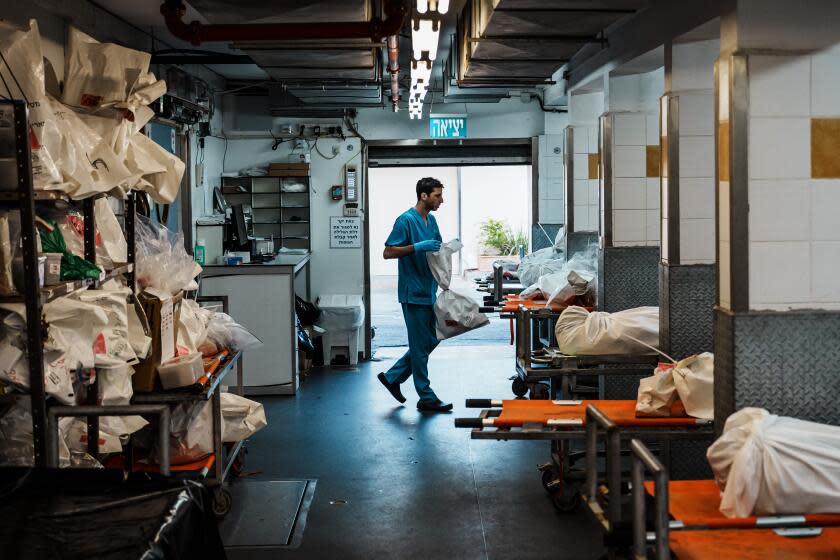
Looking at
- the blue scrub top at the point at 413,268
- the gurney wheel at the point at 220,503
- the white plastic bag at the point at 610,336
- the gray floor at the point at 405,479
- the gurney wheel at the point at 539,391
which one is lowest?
the gray floor at the point at 405,479

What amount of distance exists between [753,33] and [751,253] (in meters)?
0.85

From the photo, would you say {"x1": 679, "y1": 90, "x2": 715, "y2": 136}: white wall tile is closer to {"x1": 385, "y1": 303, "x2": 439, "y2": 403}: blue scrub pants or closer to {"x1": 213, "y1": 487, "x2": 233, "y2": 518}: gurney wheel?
{"x1": 385, "y1": 303, "x2": 439, "y2": 403}: blue scrub pants

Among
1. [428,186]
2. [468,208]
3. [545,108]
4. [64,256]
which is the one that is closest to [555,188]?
[545,108]

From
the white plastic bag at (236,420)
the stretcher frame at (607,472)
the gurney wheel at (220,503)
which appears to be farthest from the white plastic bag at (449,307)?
the stretcher frame at (607,472)

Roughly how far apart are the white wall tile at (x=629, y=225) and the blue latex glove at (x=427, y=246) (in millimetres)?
1285

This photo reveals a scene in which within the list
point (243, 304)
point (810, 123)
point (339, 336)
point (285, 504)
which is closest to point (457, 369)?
point (339, 336)

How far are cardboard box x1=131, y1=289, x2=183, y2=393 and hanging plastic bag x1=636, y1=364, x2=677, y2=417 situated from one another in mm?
2131

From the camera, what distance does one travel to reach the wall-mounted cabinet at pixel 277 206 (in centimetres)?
958

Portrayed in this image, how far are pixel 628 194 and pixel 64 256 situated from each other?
13.2 ft

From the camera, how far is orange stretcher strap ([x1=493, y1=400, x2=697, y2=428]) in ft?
12.8

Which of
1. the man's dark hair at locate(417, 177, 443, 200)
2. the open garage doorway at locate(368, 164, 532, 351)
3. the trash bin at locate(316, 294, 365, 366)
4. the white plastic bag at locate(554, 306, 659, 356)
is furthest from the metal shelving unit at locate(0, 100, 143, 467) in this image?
the open garage doorway at locate(368, 164, 532, 351)

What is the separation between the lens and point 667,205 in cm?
486

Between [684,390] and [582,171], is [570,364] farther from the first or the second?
[582,171]

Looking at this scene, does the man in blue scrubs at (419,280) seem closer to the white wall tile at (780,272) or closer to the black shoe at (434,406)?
the black shoe at (434,406)
